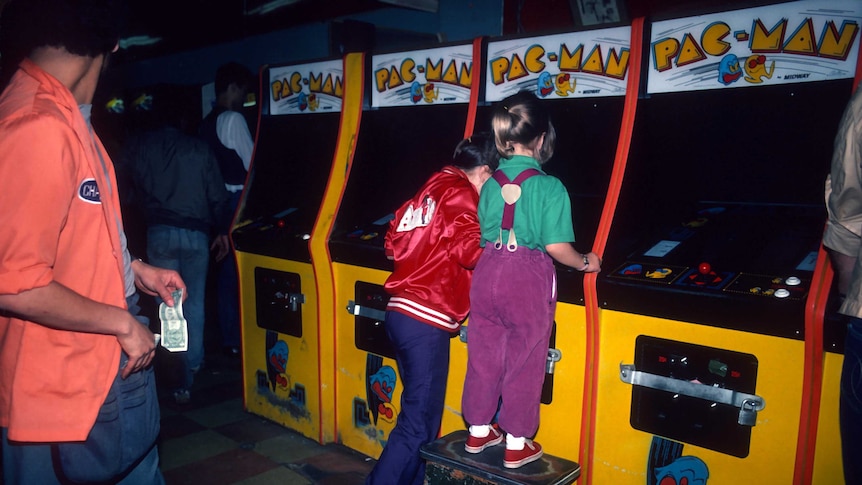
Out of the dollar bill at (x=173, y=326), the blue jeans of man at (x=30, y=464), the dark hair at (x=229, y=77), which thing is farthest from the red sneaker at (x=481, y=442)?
the dark hair at (x=229, y=77)

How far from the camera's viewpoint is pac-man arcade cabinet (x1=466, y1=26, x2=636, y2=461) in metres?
2.30

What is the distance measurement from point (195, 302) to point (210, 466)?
1.13 m

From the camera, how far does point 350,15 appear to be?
247 inches

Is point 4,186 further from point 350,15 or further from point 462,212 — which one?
point 350,15

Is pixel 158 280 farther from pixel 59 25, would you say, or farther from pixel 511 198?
pixel 511 198

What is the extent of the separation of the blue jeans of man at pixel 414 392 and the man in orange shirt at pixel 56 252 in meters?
1.11

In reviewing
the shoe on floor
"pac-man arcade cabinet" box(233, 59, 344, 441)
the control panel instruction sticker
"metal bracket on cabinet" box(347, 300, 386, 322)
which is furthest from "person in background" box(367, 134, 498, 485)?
the shoe on floor

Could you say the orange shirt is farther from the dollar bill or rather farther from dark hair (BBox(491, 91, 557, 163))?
dark hair (BBox(491, 91, 557, 163))

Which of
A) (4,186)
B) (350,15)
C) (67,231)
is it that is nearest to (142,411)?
(67,231)

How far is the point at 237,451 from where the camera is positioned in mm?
3199

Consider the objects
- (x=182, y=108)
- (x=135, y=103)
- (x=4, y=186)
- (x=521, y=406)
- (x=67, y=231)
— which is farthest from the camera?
(x=135, y=103)

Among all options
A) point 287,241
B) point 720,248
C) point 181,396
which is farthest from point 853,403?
point 181,396

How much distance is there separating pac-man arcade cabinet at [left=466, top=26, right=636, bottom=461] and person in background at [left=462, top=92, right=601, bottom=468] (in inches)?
5.4

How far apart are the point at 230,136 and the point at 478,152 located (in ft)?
7.78
